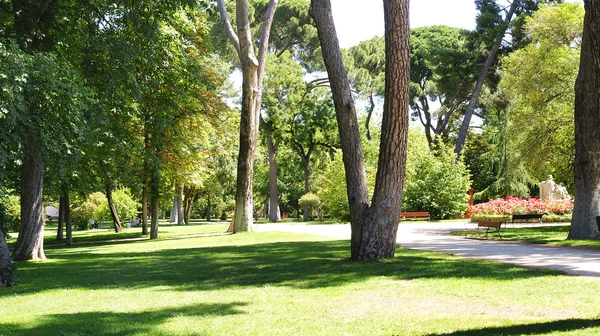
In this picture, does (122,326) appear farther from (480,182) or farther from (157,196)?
(480,182)

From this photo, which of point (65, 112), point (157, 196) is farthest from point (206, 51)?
point (65, 112)

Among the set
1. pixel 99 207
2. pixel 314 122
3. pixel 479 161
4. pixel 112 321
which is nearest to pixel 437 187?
pixel 314 122

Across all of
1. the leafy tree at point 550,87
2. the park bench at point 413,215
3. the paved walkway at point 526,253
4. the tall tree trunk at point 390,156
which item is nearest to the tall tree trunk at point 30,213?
the tall tree trunk at point 390,156

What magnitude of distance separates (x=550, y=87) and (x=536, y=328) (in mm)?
21007

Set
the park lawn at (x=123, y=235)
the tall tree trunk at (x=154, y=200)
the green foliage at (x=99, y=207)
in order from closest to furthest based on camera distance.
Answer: the tall tree trunk at (x=154, y=200)
the park lawn at (x=123, y=235)
the green foliage at (x=99, y=207)

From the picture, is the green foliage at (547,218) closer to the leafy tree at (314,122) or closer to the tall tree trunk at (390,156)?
the tall tree trunk at (390,156)

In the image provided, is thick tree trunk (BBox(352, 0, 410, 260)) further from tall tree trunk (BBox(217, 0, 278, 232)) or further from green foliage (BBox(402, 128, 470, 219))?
green foliage (BBox(402, 128, 470, 219))

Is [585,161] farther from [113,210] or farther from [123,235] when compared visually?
[113,210]

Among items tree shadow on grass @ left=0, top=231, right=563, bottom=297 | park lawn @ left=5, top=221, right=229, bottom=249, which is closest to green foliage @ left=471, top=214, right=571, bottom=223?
park lawn @ left=5, top=221, right=229, bottom=249

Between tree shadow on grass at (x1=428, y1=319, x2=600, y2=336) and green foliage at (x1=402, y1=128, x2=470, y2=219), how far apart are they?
29.4 metres

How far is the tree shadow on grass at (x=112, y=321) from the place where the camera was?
269 inches

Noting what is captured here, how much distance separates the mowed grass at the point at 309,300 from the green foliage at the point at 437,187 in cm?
2285

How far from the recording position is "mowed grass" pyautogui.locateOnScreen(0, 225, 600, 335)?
6695mm

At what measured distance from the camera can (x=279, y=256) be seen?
14.7 meters
